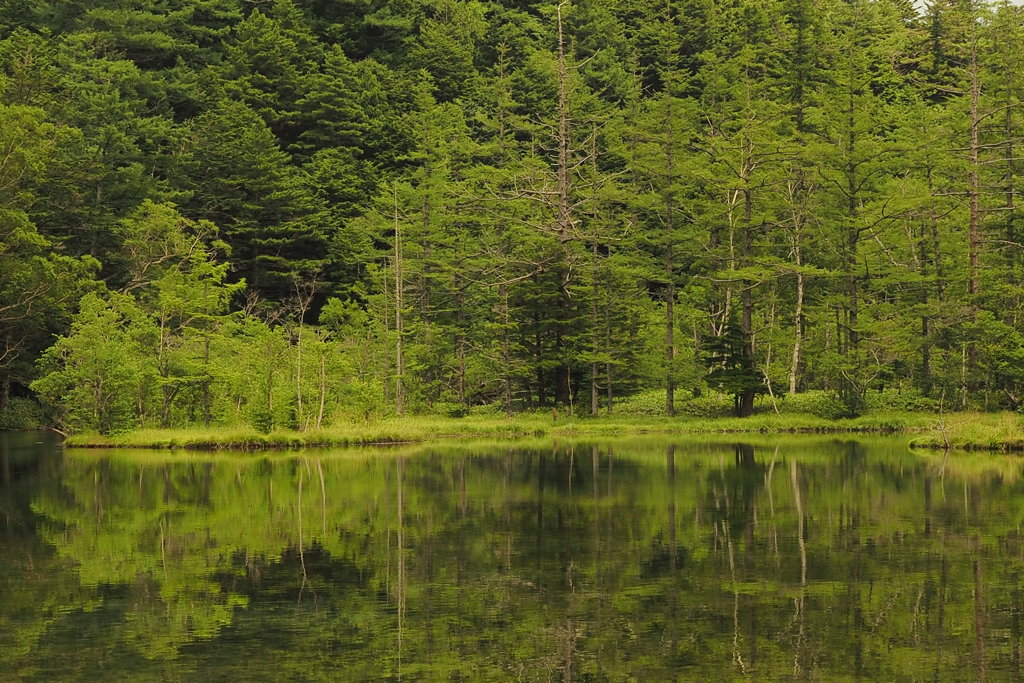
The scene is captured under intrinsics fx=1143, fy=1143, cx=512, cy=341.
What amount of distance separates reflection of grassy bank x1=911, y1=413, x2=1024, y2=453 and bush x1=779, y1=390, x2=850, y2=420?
707cm

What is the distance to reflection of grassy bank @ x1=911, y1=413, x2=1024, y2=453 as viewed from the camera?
103 ft

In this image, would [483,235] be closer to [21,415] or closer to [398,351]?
[398,351]

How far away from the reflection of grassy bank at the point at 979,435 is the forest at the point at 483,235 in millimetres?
3646

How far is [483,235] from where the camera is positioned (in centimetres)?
5159

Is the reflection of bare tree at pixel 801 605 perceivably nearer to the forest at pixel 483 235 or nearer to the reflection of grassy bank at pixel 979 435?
the forest at pixel 483 235

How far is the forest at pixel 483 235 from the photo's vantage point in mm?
39688

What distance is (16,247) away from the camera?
4853 cm

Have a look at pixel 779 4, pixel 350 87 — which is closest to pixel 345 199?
pixel 350 87

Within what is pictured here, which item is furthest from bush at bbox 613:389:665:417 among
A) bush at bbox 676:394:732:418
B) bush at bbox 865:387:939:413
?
bush at bbox 865:387:939:413

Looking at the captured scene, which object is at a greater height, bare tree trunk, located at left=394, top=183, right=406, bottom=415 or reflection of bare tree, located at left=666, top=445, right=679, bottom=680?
bare tree trunk, located at left=394, top=183, right=406, bottom=415

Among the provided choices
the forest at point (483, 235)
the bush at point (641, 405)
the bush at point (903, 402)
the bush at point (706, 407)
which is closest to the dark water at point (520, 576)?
the forest at point (483, 235)

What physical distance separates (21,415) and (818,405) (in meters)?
36.7

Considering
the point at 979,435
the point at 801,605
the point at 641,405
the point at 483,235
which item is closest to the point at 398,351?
the point at 483,235

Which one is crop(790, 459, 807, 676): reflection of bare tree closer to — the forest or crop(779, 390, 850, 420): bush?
the forest
